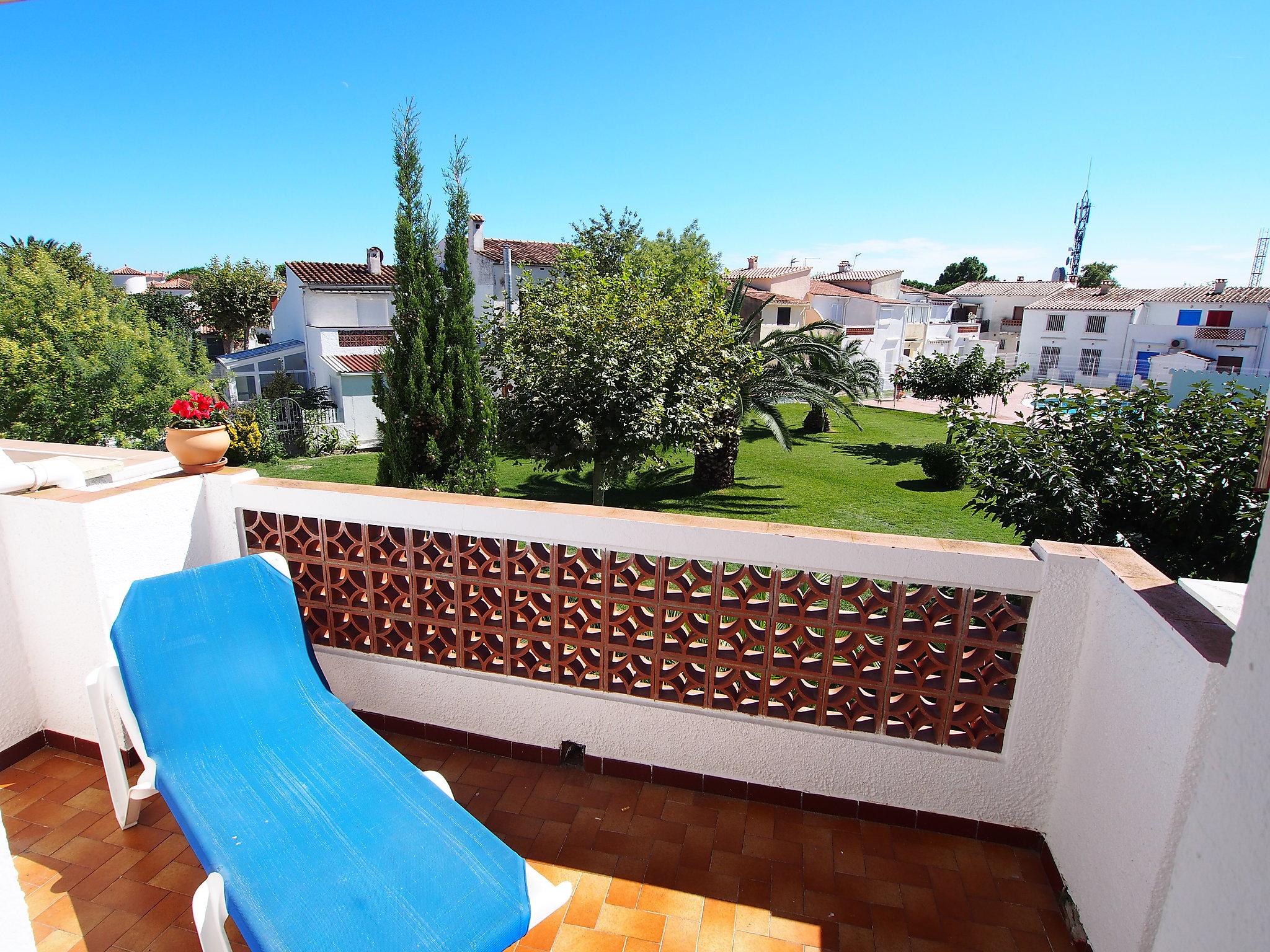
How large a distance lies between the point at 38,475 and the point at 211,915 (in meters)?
2.68

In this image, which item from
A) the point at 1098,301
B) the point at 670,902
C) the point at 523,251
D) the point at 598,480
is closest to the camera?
the point at 670,902

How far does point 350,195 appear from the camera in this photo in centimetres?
3266

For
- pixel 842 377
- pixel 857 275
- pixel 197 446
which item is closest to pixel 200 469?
pixel 197 446

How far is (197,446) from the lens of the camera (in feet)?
12.4

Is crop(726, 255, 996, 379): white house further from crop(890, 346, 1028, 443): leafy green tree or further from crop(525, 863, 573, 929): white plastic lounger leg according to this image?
crop(525, 863, 573, 929): white plastic lounger leg

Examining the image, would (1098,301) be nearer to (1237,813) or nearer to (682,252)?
(682,252)

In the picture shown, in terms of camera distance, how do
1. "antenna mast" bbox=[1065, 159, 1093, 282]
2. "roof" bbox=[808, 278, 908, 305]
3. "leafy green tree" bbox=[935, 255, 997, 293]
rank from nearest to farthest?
"roof" bbox=[808, 278, 908, 305]
"antenna mast" bbox=[1065, 159, 1093, 282]
"leafy green tree" bbox=[935, 255, 997, 293]

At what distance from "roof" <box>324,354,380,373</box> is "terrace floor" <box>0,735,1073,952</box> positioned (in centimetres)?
2581

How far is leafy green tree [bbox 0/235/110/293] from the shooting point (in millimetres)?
32281

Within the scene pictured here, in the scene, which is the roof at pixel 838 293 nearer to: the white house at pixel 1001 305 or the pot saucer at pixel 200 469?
the white house at pixel 1001 305

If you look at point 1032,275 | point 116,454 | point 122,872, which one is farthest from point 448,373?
point 1032,275

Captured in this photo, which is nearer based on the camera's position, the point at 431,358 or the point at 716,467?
the point at 431,358

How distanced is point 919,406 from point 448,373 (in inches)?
1306

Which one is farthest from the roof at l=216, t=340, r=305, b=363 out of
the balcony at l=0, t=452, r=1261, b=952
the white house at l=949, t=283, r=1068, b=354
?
the white house at l=949, t=283, r=1068, b=354
